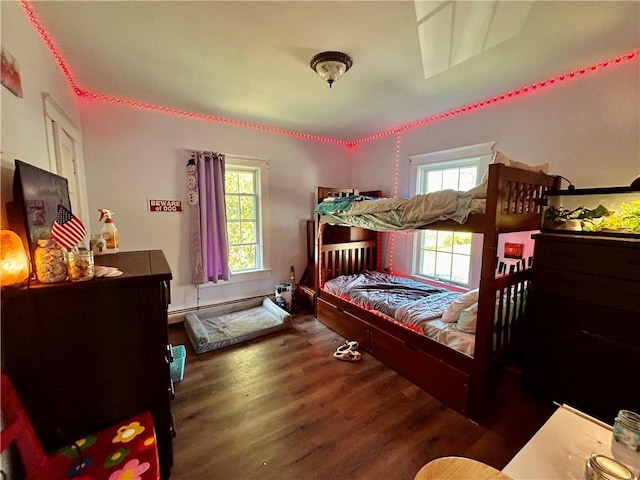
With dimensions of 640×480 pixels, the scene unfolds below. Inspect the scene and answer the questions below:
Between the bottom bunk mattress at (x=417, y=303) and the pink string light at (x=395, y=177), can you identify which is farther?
the pink string light at (x=395, y=177)

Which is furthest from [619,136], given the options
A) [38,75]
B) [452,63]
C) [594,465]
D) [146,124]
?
[146,124]

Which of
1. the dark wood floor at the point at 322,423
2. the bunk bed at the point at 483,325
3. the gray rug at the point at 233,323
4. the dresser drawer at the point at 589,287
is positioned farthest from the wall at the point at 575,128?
the gray rug at the point at 233,323

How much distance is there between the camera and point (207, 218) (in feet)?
10.3

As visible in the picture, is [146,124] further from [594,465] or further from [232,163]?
[594,465]

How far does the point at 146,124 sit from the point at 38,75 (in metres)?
1.35

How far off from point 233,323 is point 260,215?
1.45 m

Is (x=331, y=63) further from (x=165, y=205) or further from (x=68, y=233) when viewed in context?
(x=165, y=205)

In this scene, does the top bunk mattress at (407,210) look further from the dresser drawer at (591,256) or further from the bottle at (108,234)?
the bottle at (108,234)

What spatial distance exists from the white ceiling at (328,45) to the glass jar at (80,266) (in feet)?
4.47

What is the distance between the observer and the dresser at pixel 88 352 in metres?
0.97

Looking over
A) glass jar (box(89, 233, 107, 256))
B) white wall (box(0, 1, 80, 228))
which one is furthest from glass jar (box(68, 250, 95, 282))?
glass jar (box(89, 233, 107, 256))

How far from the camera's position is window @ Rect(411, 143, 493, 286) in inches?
114

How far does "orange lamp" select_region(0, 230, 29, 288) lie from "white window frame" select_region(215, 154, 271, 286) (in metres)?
2.43

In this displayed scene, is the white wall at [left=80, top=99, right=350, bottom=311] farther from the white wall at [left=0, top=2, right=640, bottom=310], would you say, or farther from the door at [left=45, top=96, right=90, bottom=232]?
the door at [left=45, top=96, right=90, bottom=232]
